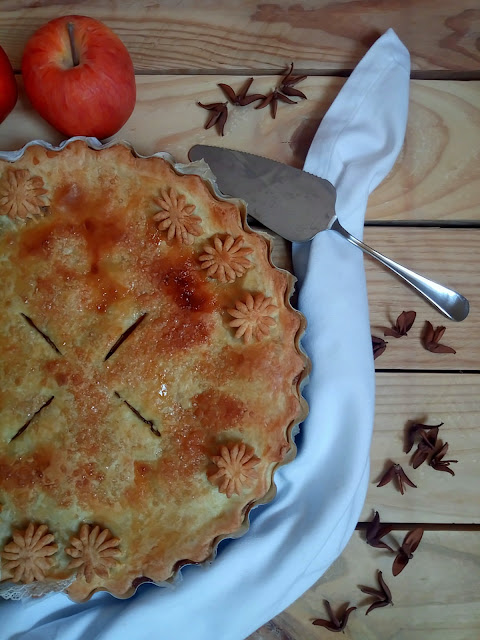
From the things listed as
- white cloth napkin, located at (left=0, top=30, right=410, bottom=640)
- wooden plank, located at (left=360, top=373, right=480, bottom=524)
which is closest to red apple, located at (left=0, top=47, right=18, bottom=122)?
white cloth napkin, located at (left=0, top=30, right=410, bottom=640)

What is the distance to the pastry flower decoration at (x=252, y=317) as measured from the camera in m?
1.42

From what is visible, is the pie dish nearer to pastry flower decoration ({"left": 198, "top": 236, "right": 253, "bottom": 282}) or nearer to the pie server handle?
pastry flower decoration ({"left": 198, "top": 236, "right": 253, "bottom": 282})

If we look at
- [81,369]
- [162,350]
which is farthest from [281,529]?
[81,369]

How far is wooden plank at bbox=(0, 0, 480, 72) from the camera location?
5.74ft

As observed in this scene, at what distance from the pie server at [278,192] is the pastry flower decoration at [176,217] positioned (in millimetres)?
209

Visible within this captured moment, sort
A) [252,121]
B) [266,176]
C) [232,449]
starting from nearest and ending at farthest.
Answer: [232,449], [266,176], [252,121]

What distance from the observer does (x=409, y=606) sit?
5.55 feet

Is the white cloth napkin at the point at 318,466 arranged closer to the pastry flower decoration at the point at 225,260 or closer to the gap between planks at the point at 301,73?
the gap between planks at the point at 301,73

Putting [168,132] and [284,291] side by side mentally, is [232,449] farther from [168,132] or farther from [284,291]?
[168,132]

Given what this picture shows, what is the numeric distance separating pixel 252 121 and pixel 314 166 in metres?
0.25

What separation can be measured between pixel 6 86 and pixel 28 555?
1220 millimetres

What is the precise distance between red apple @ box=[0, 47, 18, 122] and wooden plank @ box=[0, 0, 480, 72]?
20 centimetres

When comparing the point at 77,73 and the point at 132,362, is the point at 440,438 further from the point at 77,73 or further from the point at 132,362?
the point at 77,73

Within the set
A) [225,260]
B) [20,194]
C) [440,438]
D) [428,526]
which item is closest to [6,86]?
[20,194]
